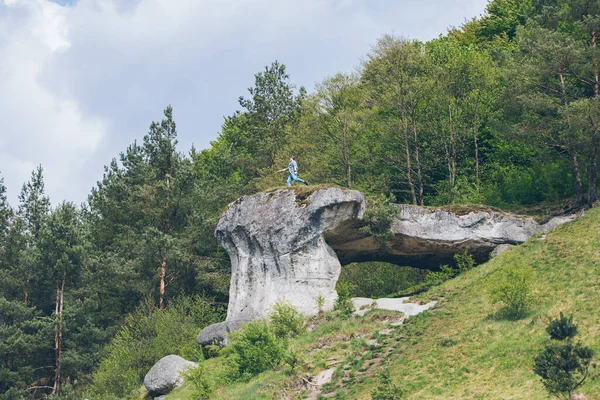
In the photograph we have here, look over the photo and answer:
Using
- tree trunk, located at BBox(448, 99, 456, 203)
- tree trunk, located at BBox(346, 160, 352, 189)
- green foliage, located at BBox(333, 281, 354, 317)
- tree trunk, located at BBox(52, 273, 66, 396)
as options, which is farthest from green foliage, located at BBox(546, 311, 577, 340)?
tree trunk, located at BBox(52, 273, 66, 396)

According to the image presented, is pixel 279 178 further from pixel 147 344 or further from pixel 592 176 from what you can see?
pixel 592 176

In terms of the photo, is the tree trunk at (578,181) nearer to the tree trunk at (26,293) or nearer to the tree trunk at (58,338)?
the tree trunk at (58,338)

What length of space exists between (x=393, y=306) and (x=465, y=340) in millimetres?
5975

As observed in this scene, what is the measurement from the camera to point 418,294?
107 feet

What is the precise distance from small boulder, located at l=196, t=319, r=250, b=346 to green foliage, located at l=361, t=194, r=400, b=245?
254 inches

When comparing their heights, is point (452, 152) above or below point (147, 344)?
above

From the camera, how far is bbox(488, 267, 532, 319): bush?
83.2 feet

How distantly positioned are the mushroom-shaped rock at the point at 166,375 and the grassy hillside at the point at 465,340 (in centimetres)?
67

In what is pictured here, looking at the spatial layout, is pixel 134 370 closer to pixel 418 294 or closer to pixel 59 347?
pixel 59 347

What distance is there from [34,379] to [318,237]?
63.1 feet

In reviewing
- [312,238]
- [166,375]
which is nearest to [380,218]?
[312,238]

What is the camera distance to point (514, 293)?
25312mm

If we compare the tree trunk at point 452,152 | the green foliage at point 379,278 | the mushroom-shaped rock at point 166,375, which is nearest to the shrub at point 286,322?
the mushroom-shaped rock at point 166,375

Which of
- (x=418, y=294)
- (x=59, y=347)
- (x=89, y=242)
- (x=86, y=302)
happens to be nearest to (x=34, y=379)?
(x=59, y=347)
